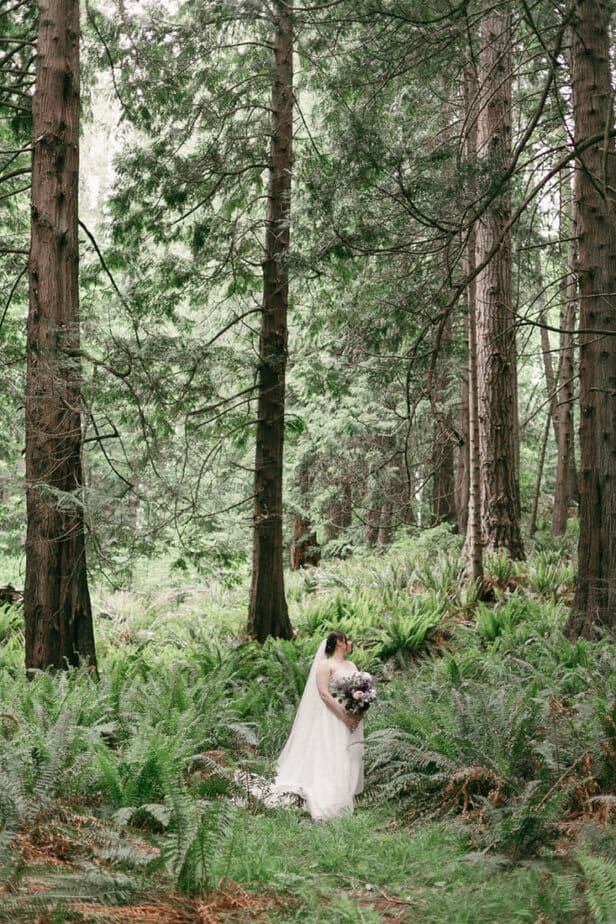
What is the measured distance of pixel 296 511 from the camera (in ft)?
45.0

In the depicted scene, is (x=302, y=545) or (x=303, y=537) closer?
(x=303, y=537)

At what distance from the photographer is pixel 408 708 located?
23.1ft

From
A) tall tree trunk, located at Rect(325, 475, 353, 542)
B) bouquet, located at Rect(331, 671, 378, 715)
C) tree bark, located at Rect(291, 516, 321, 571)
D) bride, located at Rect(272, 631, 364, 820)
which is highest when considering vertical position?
tall tree trunk, located at Rect(325, 475, 353, 542)

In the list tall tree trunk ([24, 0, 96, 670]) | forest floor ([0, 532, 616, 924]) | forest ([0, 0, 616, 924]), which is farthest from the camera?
tall tree trunk ([24, 0, 96, 670])

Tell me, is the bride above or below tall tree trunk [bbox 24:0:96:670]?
below

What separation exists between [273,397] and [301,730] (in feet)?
15.2

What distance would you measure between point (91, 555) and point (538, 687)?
184 inches

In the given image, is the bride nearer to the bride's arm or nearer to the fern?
the bride's arm

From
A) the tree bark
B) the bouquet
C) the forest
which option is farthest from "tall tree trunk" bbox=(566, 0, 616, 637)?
the tree bark

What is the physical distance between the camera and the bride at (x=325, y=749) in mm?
6250

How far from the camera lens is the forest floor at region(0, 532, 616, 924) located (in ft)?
11.5

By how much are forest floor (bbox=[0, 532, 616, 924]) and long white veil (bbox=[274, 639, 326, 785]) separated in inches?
8.9

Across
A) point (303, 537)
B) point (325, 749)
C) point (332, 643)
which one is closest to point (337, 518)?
point (303, 537)

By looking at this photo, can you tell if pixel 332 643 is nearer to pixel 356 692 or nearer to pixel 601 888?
pixel 356 692
